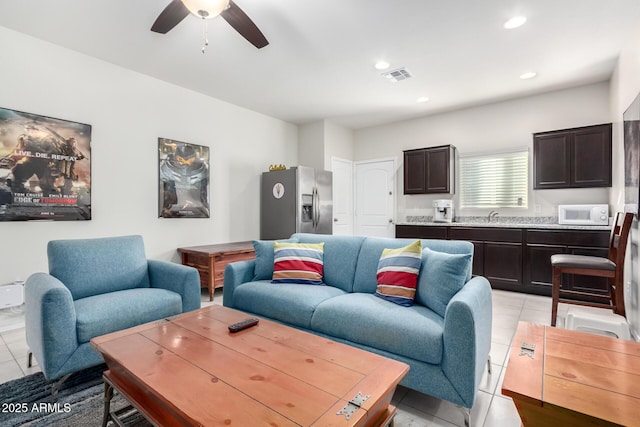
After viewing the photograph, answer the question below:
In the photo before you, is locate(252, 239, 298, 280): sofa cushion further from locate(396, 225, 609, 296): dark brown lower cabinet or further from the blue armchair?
locate(396, 225, 609, 296): dark brown lower cabinet

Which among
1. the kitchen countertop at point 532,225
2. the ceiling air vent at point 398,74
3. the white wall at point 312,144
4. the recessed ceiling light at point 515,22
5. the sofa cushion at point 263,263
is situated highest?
the ceiling air vent at point 398,74

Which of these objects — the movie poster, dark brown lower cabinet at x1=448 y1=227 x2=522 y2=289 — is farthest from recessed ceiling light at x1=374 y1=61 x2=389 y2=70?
the movie poster

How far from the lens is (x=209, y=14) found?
6.95ft

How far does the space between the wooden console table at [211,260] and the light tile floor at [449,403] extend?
5.50ft

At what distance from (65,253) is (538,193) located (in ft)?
18.3

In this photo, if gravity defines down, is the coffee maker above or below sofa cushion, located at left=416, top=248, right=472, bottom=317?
above

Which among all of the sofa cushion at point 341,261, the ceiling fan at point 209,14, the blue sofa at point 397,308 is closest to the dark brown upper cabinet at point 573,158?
the blue sofa at point 397,308

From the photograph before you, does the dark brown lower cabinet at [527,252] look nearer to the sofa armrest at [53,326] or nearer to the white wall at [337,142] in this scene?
the white wall at [337,142]

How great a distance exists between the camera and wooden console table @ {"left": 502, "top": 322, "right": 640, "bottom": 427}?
0.95m

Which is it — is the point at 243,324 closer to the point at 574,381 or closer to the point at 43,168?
the point at 574,381

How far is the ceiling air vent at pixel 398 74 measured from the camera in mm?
3814

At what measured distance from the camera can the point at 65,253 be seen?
240cm

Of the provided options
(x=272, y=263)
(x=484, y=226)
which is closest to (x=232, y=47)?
(x=272, y=263)

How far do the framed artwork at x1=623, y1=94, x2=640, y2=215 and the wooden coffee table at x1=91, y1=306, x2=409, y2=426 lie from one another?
2828mm
